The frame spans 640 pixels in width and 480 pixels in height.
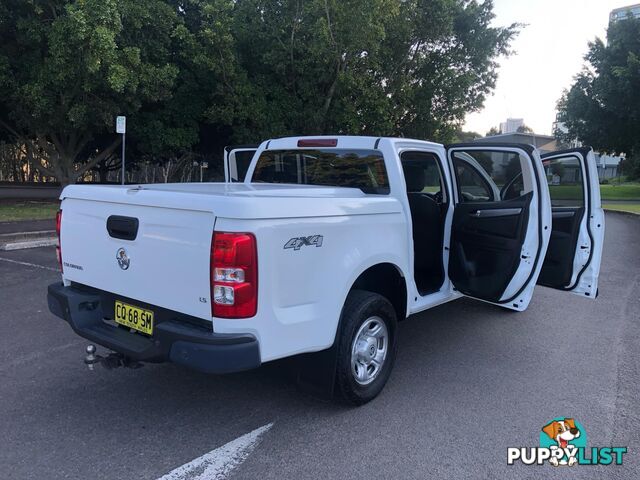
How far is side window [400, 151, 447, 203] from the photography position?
456 centimetres

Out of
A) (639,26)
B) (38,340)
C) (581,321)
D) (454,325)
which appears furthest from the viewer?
(639,26)

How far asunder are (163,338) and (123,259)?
0.65 metres

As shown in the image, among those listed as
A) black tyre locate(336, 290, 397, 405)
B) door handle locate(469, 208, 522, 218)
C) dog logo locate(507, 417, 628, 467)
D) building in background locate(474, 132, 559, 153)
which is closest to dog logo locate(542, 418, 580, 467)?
dog logo locate(507, 417, 628, 467)

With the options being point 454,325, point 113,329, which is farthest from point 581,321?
point 113,329

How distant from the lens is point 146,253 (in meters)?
3.05

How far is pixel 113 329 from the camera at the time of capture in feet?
11.2

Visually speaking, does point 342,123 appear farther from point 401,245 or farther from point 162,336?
point 162,336

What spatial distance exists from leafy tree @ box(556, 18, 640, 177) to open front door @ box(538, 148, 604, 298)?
2697 cm

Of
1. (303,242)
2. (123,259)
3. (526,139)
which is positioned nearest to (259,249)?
(303,242)

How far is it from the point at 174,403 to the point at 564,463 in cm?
263

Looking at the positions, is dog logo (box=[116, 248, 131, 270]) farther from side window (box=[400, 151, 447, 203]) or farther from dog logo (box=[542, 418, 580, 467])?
dog logo (box=[542, 418, 580, 467])

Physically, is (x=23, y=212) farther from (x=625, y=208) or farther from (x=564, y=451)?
(x=625, y=208)

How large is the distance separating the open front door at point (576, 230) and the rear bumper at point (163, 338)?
3.27 meters

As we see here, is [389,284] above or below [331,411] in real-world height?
above
